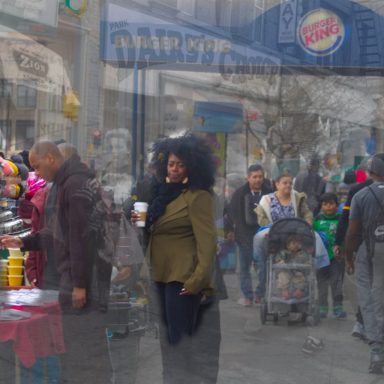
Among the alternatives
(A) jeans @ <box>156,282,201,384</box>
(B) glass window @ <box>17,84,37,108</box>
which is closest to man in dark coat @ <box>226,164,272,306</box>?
(A) jeans @ <box>156,282,201,384</box>

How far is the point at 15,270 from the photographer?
19.6 feet

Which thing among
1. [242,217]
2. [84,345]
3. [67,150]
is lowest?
[84,345]

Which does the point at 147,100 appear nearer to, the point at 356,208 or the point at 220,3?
the point at 220,3

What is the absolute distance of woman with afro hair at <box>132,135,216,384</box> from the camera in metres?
4.54

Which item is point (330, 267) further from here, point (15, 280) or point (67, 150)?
point (15, 280)

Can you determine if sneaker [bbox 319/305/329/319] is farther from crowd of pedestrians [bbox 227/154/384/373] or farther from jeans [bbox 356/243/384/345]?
jeans [bbox 356/243/384/345]

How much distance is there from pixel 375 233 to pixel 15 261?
2.66m

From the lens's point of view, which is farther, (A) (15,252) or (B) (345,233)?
(A) (15,252)

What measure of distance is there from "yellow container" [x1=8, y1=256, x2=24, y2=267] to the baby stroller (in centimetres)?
192

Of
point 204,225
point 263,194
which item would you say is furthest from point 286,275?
point 204,225

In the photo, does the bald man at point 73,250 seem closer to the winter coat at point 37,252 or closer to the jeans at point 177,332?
the winter coat at point 37,252

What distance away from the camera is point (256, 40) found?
16.9 ft

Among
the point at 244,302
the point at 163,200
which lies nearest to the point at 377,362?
the point at 244,302

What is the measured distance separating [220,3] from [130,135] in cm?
105
